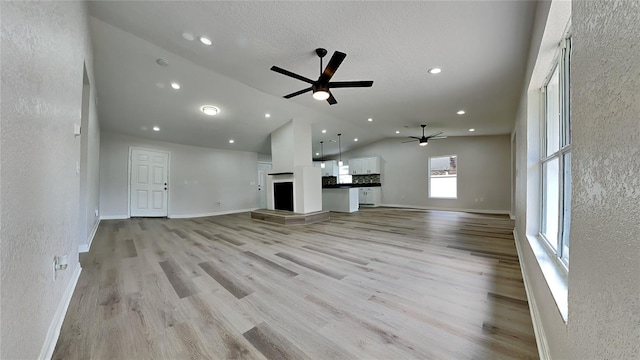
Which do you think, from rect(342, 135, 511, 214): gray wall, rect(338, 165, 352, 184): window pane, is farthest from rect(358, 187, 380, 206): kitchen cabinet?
rect(338, 165, 352, 184): window pane

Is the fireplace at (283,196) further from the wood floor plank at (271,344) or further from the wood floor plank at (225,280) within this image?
the wood floor plank at (271,344)

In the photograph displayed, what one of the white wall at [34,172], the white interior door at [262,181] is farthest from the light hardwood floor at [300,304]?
the white interior door at [262,181]

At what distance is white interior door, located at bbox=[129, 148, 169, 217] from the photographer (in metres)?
5.85

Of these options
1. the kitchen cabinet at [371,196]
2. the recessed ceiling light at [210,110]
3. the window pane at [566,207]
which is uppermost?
the recessed ceiling light at [210,110]

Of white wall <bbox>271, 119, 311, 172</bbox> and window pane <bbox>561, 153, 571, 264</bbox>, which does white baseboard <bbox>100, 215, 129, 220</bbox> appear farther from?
window pane <bbox>561, 153, 571, 264</bbox>

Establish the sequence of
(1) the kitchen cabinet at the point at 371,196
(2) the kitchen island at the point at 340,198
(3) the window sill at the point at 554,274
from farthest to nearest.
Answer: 1. (1) the kitchen cabinet at the point at 371,196
2. (2) the kitchen island at the point at 340,198
3. (3) the window sill at the point at 554,274

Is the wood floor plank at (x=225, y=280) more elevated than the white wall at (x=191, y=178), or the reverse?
the white wall at (x=191, y=178)

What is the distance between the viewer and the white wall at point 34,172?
2.62ft

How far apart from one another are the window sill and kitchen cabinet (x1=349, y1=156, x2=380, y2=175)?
701 centimetres

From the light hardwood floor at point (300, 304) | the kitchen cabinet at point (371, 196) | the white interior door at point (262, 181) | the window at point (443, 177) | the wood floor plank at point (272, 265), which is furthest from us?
the kitchen cabinet at point (371, 196)

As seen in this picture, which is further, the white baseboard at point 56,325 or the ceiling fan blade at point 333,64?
the ceiling fan blade at point 333,64

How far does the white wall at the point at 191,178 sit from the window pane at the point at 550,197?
7.69 m

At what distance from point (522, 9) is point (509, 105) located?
288 centimetres

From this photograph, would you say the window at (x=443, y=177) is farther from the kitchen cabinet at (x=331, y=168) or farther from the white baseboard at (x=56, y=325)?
the white baseboard at (x=56, y=325)
